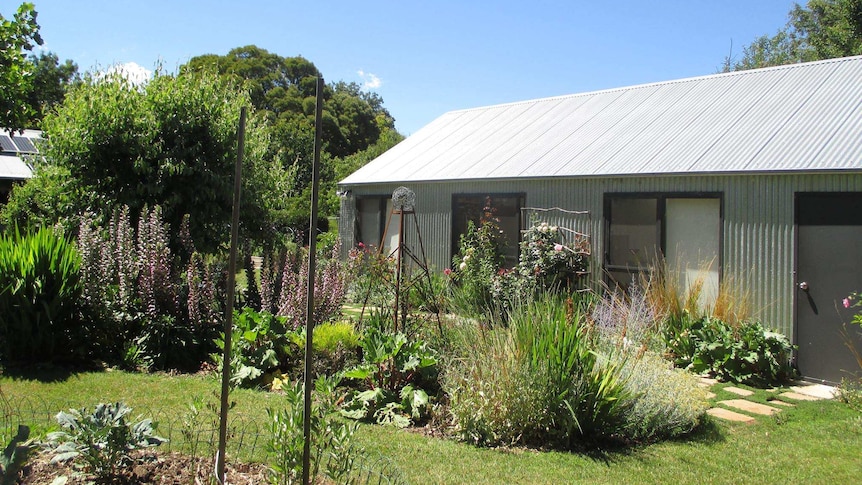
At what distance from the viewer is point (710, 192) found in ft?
26.2

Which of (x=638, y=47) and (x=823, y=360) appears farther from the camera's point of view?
(x=638, y=47)

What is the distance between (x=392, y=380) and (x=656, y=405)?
80.3 inches

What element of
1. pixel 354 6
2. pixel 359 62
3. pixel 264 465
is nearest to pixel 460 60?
pixel 359 62

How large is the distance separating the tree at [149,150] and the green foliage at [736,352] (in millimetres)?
5931

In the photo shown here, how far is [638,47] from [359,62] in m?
7.21

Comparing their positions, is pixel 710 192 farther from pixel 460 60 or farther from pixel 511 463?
pixel 460 60

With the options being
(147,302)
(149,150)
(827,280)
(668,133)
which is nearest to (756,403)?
(827,280)

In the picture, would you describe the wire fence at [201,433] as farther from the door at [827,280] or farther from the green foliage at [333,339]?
the door at [827,280]

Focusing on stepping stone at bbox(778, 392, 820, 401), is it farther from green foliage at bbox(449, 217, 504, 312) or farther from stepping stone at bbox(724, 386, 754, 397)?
green foliage at bbox(449, 217, 504, 312)

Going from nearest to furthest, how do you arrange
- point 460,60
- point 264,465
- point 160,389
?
point 264,465
point 160,389
point 460,60

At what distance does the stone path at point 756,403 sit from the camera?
17.9 feet

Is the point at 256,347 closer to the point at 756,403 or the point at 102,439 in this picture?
the point at 102,439

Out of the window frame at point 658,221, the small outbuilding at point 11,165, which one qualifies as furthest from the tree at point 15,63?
the small outbuilding at point 11,165

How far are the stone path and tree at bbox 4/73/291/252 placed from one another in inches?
242
